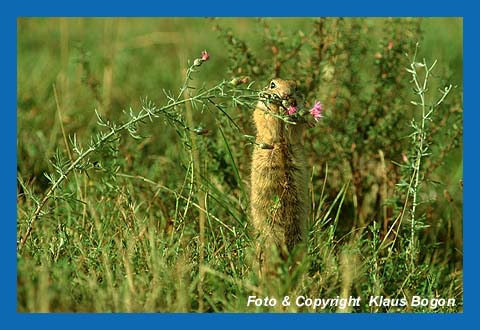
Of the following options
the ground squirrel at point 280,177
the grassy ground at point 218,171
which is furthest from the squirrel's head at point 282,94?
the grassy ground at point 218,171

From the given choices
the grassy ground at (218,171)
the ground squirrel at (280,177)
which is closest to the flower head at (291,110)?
the ground squirrel at (280,177)

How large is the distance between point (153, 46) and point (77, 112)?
71.4 inches

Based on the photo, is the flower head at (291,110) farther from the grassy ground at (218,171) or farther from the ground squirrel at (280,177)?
the grassy ground at (218,171)

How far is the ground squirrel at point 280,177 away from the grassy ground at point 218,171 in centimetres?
17

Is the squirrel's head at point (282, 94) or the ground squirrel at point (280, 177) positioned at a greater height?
the squirrel's head at point (282, 94)

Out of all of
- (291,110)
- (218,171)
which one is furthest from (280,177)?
(218,171)

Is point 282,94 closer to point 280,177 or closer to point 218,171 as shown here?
point 280,177

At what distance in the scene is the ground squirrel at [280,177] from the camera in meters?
4.66

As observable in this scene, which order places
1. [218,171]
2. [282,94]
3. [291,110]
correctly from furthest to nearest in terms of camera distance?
[218,171] → [282,94] → [291,110]

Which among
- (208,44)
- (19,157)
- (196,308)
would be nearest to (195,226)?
(196,308)

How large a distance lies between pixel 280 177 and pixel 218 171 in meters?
1.13

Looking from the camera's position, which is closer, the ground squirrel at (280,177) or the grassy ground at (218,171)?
the grassy ground at (218,171)

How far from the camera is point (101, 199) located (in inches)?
208

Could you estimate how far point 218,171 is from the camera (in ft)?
19.0
